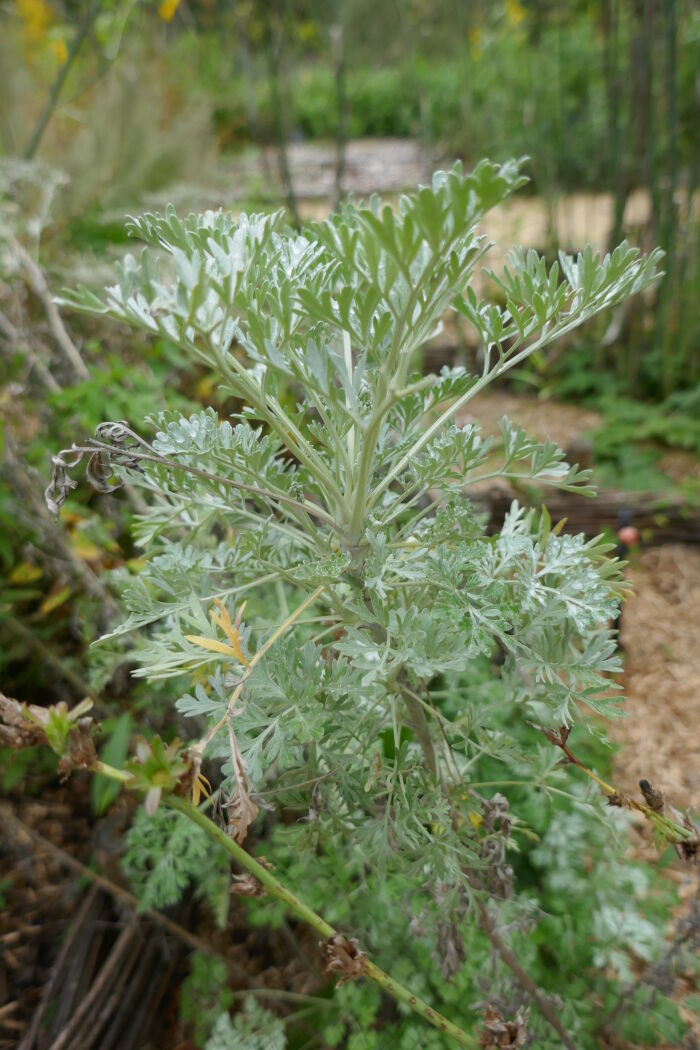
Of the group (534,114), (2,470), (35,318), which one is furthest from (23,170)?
(534,114)

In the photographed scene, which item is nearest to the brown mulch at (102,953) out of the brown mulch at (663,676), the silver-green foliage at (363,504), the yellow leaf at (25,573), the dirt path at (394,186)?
the yellow leaf at (25,573)

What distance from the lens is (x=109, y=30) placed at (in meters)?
3.67

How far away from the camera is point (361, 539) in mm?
739

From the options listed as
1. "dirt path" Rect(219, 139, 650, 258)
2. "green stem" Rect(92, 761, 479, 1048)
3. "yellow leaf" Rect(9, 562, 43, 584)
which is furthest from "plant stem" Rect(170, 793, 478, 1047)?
"dirt path" Rect(219, 139, 650, 258)

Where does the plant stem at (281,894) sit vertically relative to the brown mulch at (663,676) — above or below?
above

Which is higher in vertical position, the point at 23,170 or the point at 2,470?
the point at 23,170

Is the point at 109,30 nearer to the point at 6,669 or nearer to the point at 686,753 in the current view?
the point at 6,669

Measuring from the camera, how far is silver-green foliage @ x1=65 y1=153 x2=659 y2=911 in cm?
57

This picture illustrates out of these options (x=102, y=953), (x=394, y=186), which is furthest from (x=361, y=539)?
(x=394, y=186)

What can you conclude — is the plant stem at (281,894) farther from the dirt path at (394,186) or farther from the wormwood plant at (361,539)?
the dirt path at (394,186)

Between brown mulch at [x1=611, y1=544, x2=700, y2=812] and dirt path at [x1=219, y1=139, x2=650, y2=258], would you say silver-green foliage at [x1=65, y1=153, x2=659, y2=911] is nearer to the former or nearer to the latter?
brown mulch at [x1=611, y1=544, x2=700, y2=812]

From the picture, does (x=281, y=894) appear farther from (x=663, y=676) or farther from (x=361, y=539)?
(x=663, y=676)

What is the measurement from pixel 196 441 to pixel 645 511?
2201 mm

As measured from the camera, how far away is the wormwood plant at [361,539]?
55 centimetres
